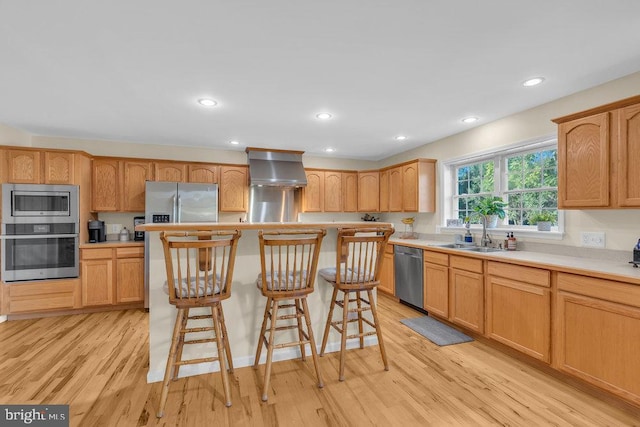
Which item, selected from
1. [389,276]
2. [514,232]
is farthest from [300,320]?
[514,232]

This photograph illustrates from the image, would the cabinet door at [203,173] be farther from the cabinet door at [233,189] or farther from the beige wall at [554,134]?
the beige wall at [554,134]

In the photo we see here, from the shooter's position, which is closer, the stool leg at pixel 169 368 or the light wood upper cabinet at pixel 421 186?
the stool leg at pixel 169 368

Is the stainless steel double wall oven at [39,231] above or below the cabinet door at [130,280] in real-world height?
above

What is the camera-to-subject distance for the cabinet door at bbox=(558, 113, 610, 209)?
7.64ft

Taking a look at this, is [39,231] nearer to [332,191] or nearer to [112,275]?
[112,275]

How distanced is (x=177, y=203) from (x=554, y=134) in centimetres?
458

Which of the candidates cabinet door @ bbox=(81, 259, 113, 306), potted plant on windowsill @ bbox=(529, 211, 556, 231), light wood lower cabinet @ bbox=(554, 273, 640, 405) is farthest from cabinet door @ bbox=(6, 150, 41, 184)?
potted plant on windowsill @ bbox=(529, 211, 556, 231)

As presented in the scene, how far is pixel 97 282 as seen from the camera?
390 cm

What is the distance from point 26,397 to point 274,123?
3.29 m

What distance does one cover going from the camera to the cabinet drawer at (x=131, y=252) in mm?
3980

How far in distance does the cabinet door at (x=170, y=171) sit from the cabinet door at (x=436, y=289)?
382 centimetres

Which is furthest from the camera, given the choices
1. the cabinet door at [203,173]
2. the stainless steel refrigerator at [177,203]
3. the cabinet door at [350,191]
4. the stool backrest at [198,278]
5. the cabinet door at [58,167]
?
the cabinet door at [350,191]

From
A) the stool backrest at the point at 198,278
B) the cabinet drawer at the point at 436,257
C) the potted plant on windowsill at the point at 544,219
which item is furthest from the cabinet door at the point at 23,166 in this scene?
the potted plant on windowsill at the point at 544,219

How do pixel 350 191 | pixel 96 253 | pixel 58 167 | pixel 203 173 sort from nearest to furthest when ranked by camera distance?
pixel 58 167 < pixel 96 253 < pixel 203 173 < pixel 350 191
